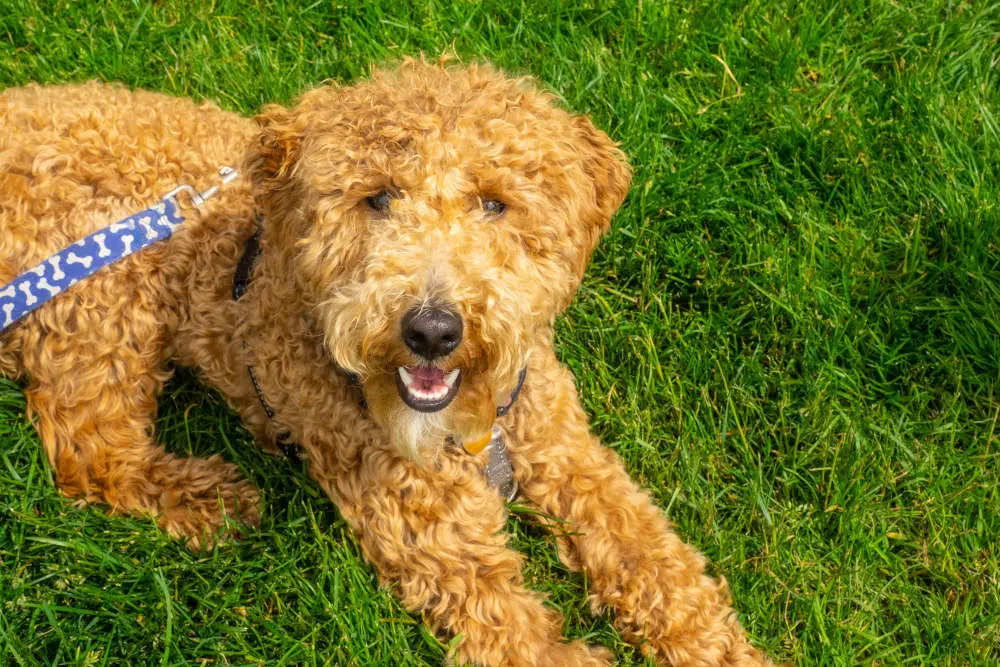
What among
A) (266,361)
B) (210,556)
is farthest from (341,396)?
(210,556)

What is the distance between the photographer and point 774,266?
4086 mm

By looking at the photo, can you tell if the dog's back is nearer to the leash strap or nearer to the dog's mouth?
the leash strap

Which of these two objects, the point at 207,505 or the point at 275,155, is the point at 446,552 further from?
the point at 275,155

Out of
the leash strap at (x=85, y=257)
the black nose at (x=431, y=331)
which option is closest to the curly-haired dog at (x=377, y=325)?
the black nose at (x=431, y=331)

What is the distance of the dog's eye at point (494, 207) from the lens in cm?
288

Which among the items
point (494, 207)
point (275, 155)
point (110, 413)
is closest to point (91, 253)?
point (110, 413)

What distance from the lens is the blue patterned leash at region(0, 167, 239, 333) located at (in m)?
3.21

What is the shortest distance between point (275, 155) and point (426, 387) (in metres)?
0.87

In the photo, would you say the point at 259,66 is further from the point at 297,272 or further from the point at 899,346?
the point at 899,346

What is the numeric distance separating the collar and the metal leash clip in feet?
0.56

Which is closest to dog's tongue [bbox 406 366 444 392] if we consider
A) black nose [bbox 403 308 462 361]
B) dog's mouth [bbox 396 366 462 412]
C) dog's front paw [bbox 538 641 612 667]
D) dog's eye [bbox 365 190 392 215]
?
dog's mouth [bbox 396 366 462 412]

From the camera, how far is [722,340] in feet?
13.3

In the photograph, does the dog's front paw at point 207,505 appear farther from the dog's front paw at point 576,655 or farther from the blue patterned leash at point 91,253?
the dog's front paw at point 576,655

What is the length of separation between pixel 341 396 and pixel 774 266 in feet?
6.40
